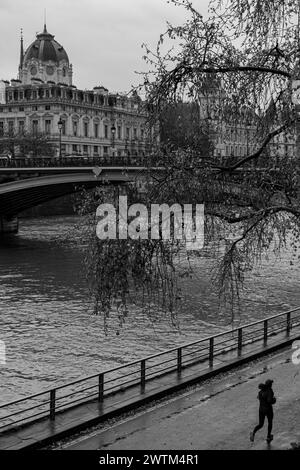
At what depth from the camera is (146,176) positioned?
42.6 ft

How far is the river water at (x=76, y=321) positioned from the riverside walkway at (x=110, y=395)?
4.49 ft

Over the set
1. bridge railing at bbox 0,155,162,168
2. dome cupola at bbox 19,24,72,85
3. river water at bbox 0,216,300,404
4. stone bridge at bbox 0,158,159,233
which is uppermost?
dome cupola at bbox 19,24,72,85

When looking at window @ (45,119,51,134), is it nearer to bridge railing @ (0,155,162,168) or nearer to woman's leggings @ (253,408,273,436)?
bridge railing @ (0,155,162,168)

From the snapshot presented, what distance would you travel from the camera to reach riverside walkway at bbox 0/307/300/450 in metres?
14.2

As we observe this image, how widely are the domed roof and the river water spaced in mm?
96823

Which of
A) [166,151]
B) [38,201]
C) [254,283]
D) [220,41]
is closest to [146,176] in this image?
[166,151]

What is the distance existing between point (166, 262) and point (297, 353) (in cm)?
859

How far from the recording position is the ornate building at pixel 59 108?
118m

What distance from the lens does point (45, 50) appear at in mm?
133500

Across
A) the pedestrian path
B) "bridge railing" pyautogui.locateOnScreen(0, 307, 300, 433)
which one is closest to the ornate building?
"bridge railing" pyautogui.locateOnScreen(0, 307, 300, 433)

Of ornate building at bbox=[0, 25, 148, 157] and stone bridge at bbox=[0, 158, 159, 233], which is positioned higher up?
ornate building at bbox=[0, 25, 148, 157]

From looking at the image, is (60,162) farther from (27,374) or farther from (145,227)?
(145,227)

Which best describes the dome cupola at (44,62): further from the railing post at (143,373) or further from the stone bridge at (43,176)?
the railing post at (143,373)

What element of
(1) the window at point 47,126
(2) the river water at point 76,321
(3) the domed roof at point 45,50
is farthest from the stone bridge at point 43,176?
(3) the domed roof at point 45,50
